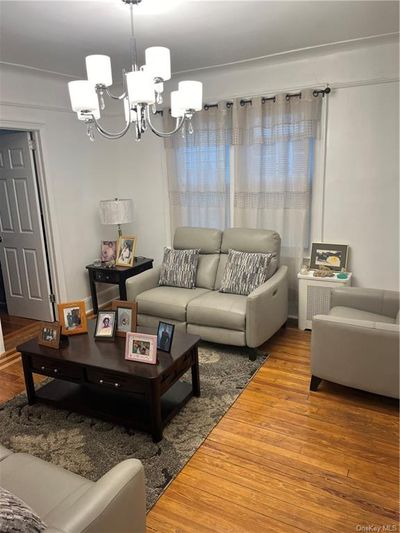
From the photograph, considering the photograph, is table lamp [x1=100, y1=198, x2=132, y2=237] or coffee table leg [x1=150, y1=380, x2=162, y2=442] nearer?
coffee table leg [x1=150, y1=380, x2=162, y2=442]

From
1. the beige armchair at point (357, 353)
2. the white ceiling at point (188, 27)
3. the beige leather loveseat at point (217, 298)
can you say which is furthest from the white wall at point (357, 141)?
the beige armchair at point (357, 353)

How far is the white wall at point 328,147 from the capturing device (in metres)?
3.33

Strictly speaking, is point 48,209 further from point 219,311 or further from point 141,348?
point 141,348

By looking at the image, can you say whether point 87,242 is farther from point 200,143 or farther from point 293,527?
point 293,527

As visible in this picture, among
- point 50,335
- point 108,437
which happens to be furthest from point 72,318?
point 108,437

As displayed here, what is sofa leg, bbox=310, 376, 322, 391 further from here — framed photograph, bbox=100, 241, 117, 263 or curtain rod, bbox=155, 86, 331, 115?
framed photograph, bbox=100, 241, 117, 263

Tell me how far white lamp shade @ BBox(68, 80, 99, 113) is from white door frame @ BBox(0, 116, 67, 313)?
1793 millimetres

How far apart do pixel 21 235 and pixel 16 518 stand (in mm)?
3764

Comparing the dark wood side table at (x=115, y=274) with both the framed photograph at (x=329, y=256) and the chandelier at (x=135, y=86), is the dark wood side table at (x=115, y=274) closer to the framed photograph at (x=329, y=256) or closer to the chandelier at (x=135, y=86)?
the framed photograph at (x=329, y=256)

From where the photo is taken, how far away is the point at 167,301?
11.5 ft

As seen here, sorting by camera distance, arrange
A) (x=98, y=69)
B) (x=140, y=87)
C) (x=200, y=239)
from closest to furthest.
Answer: (x=140, y=87)
(x=98, y=69)
(x=200, y=239)

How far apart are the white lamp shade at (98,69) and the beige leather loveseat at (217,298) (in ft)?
6.06

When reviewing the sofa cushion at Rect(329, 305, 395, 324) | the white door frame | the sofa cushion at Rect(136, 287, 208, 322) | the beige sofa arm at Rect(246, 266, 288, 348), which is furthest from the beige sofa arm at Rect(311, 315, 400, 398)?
the white door frame

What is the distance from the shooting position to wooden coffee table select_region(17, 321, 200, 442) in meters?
2.26
